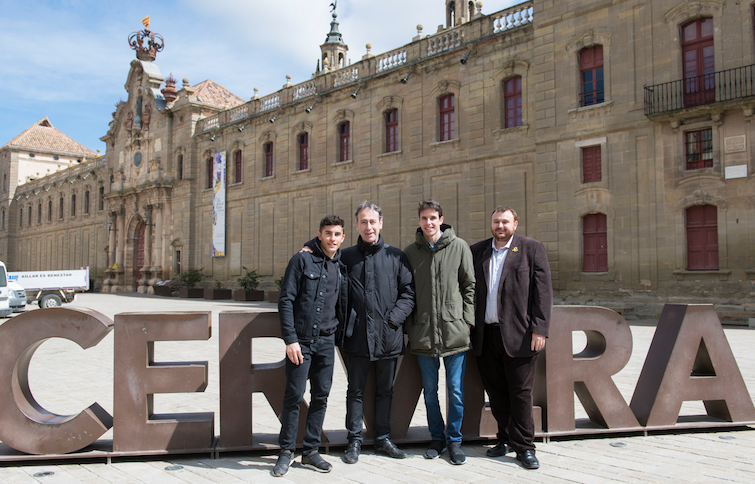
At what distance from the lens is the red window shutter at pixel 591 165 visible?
1889 cm

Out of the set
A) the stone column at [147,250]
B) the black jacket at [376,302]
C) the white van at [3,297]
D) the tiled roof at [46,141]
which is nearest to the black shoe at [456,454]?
the black jacket at [376,302]

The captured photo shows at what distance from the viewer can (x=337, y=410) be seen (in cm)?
682

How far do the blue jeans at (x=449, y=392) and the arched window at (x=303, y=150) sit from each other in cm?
2623

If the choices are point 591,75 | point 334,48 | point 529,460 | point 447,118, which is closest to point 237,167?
point 447,118

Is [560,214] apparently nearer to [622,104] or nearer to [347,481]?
[622,104]

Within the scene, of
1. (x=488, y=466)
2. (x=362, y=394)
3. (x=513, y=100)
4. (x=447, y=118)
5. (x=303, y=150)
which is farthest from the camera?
(x=303, y=150)

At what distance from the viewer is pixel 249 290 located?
97.6 feet

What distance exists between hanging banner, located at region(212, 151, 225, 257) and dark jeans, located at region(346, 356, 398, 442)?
31.0 m

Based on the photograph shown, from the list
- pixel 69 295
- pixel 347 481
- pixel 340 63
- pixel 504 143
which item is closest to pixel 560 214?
pixel 504 143

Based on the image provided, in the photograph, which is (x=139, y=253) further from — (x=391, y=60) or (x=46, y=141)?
(x=46, y=141)

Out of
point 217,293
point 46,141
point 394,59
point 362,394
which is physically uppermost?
point 46,141

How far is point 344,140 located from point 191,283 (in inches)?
540

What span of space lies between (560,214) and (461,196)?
4470 mm

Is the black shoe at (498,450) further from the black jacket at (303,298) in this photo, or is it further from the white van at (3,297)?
the white van at (3,297)
